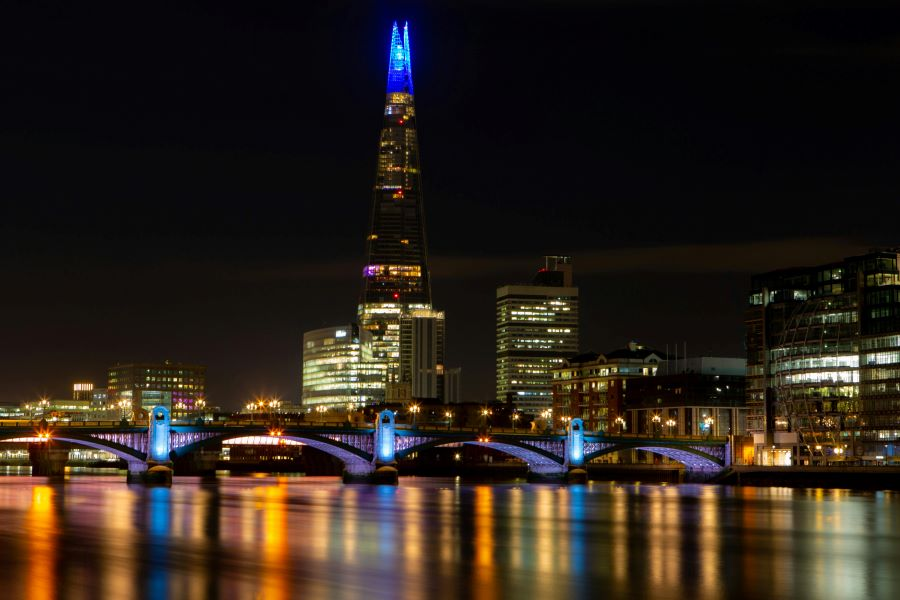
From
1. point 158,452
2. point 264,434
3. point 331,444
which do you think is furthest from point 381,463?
point 158,452

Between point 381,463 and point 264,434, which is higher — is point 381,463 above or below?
below

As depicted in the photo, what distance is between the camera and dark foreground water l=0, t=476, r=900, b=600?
5938 cm

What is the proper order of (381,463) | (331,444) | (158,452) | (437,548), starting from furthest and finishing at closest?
(381,463) → (331,444) → (158,452) → (437,548)

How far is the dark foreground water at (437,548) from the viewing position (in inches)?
2338

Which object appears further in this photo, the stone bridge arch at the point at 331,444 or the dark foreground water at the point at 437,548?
the stone bridge arch at the point at 331,444

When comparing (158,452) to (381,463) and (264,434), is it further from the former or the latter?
(381,463)

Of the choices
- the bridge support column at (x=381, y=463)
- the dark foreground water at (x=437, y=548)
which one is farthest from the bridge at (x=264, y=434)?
the dark foreground water at (x=437, y=548)

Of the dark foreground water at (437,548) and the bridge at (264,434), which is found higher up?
the bridge at (264,434)

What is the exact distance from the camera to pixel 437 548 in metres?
77.6

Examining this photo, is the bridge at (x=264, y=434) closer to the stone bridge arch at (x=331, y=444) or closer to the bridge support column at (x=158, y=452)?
the stone bridge arch at (x=331, y=444)

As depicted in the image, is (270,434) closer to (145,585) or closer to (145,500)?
(145,500)

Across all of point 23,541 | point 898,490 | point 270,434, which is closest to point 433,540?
point 23,541

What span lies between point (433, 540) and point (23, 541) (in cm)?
2415

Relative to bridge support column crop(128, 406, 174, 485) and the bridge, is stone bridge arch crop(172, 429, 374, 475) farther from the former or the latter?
bridge support column crop(128, 406, 174, 485)
